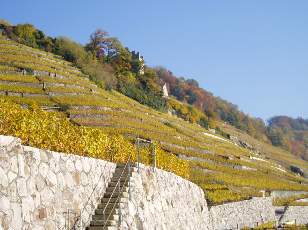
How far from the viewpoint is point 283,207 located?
5053cm

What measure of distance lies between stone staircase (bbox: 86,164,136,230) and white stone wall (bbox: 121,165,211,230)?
30cm

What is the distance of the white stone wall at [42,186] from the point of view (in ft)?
39.8

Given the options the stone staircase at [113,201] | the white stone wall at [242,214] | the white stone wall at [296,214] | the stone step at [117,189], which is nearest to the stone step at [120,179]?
the stone staircase at [113,201]

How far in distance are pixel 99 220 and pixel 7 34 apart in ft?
246

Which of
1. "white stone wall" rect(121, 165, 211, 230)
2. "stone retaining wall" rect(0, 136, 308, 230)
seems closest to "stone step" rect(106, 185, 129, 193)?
"stone retaining wall" rect(0, 136, 308, 230)

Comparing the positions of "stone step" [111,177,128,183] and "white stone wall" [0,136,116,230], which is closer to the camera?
"white stone wall" [0,136,116,230]

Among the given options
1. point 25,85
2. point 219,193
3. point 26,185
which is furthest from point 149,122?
point 26,185

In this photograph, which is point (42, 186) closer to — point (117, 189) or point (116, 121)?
point (117, 189)

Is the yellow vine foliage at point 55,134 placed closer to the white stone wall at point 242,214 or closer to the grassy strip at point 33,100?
the white stone wall at point 242,214

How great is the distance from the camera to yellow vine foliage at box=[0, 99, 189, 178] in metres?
14.8

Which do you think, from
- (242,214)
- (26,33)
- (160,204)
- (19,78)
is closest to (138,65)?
(26,33)

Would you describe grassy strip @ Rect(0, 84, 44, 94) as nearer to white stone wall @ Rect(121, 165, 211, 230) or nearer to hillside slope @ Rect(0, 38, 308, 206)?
hillside slope @ Rect(0, 38, 308, 206)

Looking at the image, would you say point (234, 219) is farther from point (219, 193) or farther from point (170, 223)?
point (170, 223)

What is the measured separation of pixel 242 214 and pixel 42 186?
2986 cm
